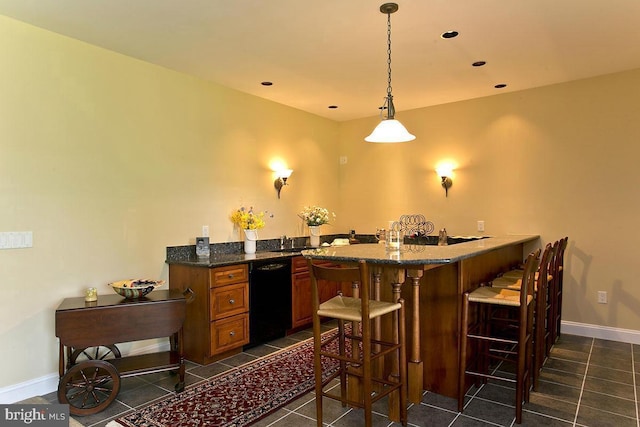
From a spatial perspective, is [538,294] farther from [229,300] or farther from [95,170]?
[95,170]

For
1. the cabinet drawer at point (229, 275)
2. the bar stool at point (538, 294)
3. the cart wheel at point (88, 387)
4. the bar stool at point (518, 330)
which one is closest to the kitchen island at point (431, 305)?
the bar stool at point (518, 330)

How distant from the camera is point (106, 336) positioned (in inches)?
107

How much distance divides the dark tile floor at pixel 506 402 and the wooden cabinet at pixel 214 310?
0.15 metres

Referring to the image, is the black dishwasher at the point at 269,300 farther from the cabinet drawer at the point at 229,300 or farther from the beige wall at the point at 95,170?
the beige wall at the point at 95,170

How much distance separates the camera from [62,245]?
307 centimetres

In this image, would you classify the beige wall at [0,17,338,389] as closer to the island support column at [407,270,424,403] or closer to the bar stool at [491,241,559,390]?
the island support column at [407,270,424,403]

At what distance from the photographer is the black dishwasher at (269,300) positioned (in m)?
3.82

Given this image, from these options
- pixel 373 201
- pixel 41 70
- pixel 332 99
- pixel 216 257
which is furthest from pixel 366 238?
pixel 41 70

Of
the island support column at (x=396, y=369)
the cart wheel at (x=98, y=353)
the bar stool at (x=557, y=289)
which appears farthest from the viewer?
the bar stool at (x=557, y=289)

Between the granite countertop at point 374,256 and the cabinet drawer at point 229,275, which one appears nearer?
the granite countertop at point 374,256

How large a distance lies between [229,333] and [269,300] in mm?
533

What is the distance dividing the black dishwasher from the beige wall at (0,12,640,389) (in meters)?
0.67

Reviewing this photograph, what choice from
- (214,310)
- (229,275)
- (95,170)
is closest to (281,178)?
(229,275)

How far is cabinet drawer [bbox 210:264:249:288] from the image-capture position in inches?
136
